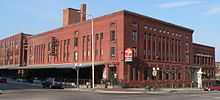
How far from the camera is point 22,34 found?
395 ft

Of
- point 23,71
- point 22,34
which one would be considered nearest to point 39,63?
point 23,71

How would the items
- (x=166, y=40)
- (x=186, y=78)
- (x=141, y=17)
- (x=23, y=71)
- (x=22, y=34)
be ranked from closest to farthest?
1. (x=141, y=17)
2. (x=166, y=40)
3. (x=186, y=78)
4. (x=23, y=71)
5. (x=22, y=34)

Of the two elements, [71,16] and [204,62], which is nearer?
[71,16]

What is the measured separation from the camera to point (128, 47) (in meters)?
68.2

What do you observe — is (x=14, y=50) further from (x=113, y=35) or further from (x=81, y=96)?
(x=81, y=96)

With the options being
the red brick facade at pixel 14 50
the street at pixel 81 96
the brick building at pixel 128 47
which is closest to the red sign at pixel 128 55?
the brick building at pixel 128 47

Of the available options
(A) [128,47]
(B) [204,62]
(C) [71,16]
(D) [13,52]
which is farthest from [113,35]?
(D) [13,52]

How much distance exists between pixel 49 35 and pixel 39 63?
9750 millimetres

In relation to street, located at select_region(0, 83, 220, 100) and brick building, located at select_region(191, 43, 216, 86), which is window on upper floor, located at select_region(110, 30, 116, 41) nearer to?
brick building, located at select_region(191, 43, 216, 86)

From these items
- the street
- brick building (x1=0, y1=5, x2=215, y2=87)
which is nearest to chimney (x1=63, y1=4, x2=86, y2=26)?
brick building (x1=0, y1=5, x2=215, y2=87)

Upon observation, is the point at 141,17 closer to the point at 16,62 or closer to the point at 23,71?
the point at 23,71

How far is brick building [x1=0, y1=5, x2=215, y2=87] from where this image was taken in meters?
68.2

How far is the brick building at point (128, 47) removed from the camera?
68188 millimetres

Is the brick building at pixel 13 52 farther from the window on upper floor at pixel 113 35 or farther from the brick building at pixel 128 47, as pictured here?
the window on upper floor at pixel 113 35
